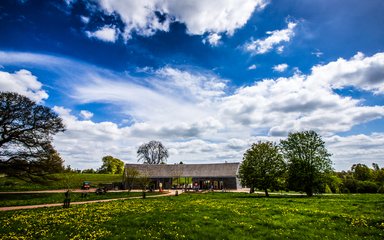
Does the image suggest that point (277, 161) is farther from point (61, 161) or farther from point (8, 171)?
point (8, 171)

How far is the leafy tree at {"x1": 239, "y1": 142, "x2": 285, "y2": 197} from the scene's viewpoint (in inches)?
1423

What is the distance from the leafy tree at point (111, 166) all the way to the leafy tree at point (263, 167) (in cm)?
9584

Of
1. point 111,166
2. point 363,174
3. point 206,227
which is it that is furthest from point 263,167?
point 111,166

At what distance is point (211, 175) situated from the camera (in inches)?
2704

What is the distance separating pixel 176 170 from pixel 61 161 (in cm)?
3779

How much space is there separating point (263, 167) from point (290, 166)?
16.3 ft

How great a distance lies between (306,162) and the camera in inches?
1486

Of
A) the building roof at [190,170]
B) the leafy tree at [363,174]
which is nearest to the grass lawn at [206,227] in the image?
the building roof at [190,170]

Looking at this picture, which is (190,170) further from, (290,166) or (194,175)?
(290,166)

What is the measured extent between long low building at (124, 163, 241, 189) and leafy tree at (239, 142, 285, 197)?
2954 cm

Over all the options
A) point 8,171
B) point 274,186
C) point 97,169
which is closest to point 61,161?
point 8,171

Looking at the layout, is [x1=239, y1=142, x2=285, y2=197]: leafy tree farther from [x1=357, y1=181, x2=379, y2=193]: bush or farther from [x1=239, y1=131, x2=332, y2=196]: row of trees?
[x1=357, y1=181, x2=379, y2=193]: bush

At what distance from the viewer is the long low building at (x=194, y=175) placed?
6738cm

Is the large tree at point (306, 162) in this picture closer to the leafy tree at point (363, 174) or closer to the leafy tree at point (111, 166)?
the leafy tree at point (363, 174)
